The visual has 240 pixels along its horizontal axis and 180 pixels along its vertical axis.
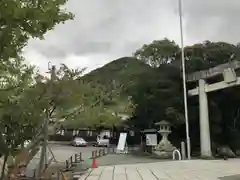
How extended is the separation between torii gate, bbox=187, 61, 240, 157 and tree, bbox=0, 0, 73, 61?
65.0ft

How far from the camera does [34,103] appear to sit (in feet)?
26.6

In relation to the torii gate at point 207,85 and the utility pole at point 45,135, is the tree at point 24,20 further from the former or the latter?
the torii gate at point 207,85

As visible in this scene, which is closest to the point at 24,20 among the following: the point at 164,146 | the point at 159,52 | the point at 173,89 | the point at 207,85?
the point at 207,85

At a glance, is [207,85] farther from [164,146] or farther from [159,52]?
[159,52]

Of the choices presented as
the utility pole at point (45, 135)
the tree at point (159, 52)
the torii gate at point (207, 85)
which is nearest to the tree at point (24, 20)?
the utility pole at point (45, 135)

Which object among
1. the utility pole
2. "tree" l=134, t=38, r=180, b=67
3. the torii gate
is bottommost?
the utility pole

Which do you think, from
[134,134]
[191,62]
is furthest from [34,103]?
[134,134]

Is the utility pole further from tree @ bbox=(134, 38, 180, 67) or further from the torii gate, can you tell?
tree @ bbox=(134, 38, 180, 67)

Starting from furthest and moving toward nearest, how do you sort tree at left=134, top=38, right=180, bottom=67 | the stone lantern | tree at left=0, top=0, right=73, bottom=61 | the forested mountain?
1. tree at left=134, top=38, right=180, bottom=67
2. the forested mountain
3. the stone lantern
4. tree at left=0, top=0, right=73, bottom=61

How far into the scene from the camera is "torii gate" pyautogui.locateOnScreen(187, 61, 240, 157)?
23828 mm

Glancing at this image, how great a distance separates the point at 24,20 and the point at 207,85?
22.1 m

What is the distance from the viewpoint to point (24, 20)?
5539 millimetres

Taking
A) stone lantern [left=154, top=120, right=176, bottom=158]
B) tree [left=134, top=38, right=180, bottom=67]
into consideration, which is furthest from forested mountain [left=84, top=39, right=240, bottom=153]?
stone lantern [left=154, top=120, right=176, bottom=158]

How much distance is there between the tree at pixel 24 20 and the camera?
17.5ft
